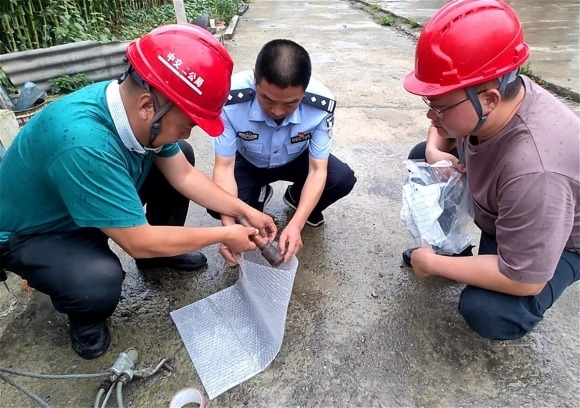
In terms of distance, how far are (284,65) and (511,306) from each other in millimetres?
1306

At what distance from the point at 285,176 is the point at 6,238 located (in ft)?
4.68

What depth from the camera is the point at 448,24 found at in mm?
1377

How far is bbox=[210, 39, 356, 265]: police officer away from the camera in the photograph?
1.87 meters

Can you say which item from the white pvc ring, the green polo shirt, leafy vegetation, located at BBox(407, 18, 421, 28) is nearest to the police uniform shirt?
the green polo shirt

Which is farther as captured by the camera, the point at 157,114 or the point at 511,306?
the point at 511,306

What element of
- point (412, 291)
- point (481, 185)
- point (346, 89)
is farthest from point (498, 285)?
point (346, 89)

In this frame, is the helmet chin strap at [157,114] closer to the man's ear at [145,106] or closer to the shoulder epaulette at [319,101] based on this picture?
the man's ear at [145,106]

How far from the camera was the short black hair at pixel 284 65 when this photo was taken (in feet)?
5.98

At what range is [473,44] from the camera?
1.34m

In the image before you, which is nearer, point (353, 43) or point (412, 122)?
point (412, 122)

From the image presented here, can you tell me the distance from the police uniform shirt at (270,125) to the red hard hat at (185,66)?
0.68 m

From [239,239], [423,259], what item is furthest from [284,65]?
[423,259]

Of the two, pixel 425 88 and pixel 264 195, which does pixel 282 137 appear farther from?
pixel 425 88

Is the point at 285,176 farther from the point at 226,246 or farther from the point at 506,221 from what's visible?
the point at 506,221
